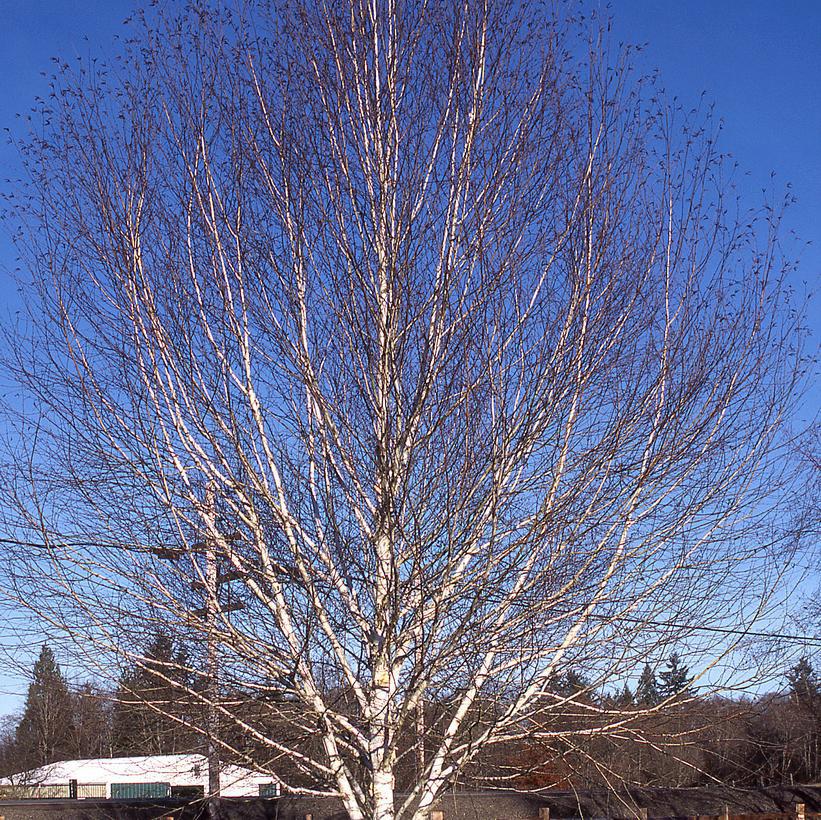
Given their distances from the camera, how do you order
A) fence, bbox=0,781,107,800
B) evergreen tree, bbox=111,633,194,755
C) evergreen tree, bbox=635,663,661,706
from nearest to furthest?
evergreen tree, bbox=111,633,194,755, evergreen tree, bbox=635,663,661,706, fence, bbox=0,781,107,800

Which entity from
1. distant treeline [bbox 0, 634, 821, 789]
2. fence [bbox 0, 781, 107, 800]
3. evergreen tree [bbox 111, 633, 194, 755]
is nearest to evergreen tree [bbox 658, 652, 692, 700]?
distant treeline [bbox 0, 634, 821, 789]

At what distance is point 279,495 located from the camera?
18.2 feet

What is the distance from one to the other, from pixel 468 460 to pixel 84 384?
215cm

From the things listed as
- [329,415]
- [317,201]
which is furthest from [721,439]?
[317,201]

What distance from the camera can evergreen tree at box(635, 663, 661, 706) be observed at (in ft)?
18.7

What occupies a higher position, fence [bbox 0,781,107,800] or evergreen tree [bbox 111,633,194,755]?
fence [bbox 0,781,107,800]

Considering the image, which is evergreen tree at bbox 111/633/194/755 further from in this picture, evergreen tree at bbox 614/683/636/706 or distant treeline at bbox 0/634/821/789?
evergreen tree at bbox 614/683/636/706

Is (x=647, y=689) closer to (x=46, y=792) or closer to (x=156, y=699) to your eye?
(x=156, y=699)

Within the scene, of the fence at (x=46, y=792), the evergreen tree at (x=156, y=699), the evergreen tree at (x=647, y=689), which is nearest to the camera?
the evergreen tree at (x=156, y=699)

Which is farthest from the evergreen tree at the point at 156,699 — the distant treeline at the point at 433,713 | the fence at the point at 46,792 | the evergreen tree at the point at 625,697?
the fence at the point at 46,792

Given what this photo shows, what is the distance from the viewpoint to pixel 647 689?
5.89 m

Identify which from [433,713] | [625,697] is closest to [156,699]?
[433,713]

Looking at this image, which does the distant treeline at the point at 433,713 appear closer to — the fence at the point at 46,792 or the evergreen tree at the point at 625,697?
the evergreen tree at the point at 625,697

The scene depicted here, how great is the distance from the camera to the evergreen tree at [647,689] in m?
5.69
